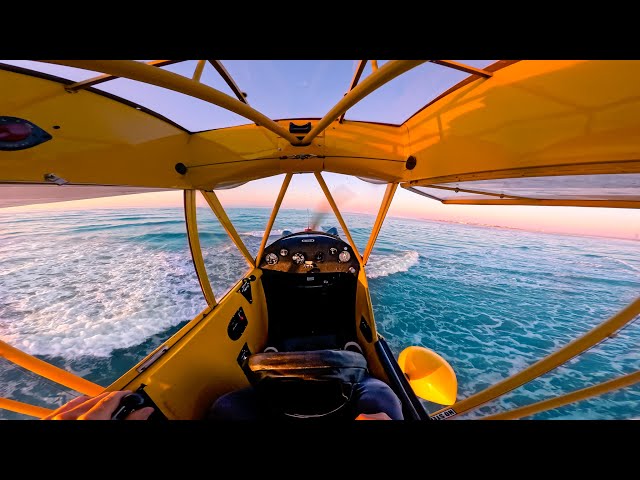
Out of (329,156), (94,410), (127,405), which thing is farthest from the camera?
(329,156)

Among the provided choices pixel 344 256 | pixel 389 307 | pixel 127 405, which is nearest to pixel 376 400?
pixel 127 405

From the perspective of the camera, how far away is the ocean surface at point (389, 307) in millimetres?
4398

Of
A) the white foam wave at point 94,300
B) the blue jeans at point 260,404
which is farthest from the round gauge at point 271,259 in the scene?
the white foam wave at point 94,300

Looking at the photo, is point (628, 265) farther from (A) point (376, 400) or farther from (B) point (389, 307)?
(A) point (376, 400)

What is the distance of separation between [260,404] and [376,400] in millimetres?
776

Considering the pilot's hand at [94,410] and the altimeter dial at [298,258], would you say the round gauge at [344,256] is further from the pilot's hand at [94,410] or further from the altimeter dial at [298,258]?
the pilot's hand at [94,410]

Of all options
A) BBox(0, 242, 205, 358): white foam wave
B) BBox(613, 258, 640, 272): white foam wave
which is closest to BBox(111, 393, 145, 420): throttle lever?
BBox(0, 242, 205, 358): white foam wave

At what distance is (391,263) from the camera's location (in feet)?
36.1

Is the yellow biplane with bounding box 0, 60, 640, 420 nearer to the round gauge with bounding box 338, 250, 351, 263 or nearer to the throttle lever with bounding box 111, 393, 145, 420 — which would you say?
the throttle lever with bounding box 111, 393, 145, 420

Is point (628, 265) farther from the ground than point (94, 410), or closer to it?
closer to it

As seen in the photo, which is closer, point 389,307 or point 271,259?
point 271,259

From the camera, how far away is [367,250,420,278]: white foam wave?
31.7 ft

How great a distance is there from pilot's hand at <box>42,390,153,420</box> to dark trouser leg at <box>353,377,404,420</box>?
3.95ft
